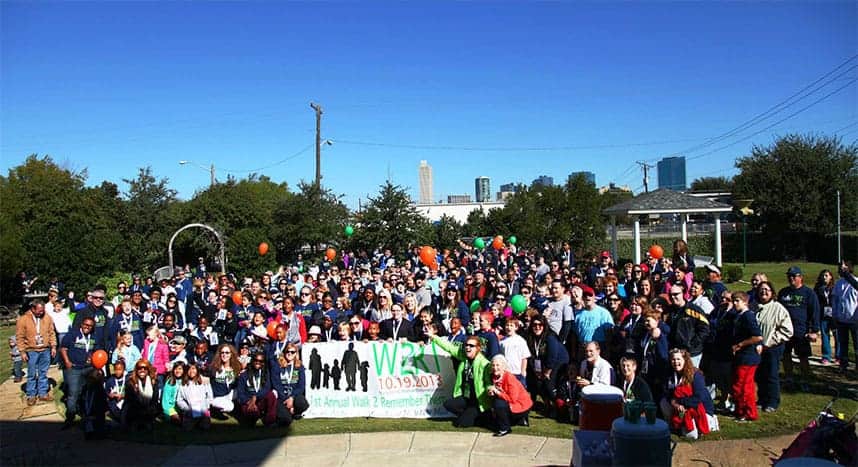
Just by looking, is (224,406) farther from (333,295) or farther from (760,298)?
(760,298)

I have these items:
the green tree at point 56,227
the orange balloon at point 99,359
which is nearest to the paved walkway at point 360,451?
the orange balloon at point 99,359

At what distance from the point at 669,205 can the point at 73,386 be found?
80.0 feet

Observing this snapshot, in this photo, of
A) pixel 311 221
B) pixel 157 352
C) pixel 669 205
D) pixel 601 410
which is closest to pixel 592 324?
pixel 601 410

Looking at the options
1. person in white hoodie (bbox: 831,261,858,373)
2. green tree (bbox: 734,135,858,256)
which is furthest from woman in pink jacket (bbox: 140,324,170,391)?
green tree (bbox: 734,135,858,256)

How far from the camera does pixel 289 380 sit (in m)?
8.73

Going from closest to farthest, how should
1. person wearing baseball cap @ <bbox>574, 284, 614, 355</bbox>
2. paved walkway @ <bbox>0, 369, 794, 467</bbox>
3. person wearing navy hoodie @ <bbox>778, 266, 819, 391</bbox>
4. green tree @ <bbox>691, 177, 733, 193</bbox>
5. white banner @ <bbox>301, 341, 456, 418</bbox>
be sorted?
paved walkway @ <bbox>0, 369, 794, 467</bbox> → person wearing baseball cap @ <bbox>574, 284, 614, 355</bbox> → white banner @ <bbox>301, 341, 456, 418</bbox> → person wearing navy hoodie @ <bbox>778, 266, 819, 391</bbox> → green tree @ <bbox>691, 177, 733, 193</bbox>

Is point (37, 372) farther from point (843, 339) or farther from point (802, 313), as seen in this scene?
point (843, 339)

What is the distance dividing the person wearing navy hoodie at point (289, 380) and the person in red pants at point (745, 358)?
5684mm

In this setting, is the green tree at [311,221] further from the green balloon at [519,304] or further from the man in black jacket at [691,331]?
the man in black jacket at [691,331]

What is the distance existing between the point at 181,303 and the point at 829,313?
42.3 ft

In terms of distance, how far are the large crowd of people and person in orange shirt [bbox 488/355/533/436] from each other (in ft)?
0.05

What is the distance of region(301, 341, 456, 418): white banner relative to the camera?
29.3 ft

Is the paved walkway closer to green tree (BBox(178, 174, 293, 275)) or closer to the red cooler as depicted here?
the red cooler

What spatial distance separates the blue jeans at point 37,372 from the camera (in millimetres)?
10102
